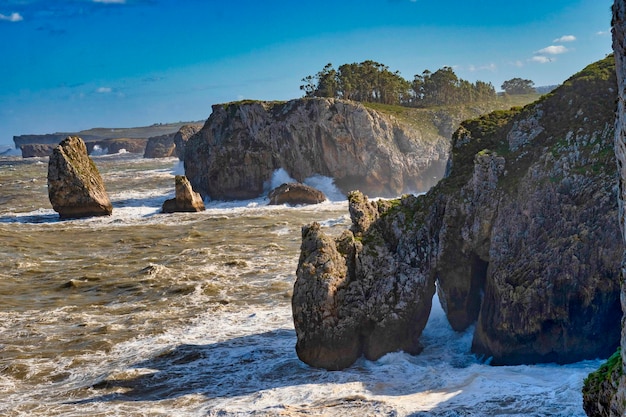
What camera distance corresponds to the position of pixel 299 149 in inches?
2985

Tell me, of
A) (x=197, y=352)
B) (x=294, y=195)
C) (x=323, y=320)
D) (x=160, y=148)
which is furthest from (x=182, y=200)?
(x=160, y=148)

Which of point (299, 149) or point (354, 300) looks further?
point (299, 149)

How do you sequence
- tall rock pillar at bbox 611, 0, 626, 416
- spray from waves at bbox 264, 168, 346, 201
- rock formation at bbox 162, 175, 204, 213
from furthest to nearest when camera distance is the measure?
spray from waves at bbox 264, 168, 346, 201, rock formation at bbox 162, 175, 204, 213, tall rock pillar at bbox 611, 0, 626, 416

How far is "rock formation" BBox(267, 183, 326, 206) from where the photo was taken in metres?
68.1

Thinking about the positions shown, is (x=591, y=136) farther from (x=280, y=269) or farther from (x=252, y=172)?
(x=252, y=172)

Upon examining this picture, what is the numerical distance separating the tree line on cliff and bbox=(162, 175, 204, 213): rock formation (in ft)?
124

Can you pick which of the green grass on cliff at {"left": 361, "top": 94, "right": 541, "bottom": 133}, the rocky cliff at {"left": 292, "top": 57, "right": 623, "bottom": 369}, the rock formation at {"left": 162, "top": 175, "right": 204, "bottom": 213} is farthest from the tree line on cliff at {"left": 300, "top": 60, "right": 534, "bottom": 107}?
the rocky cliff at {"left": 292, "top": 57, "right": 623, "bottom": 369}

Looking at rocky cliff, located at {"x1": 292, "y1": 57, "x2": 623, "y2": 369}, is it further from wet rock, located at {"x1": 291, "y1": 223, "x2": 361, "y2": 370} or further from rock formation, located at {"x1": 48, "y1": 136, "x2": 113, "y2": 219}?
rock formation, located at {"x1": 48, "y1": 136, "x2": 113, "y2": 219}

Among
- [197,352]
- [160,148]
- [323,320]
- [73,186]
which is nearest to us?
[323,320]

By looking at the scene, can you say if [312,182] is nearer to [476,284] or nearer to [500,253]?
[476,284]

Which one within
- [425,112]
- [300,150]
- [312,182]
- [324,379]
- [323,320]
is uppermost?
[425,112]

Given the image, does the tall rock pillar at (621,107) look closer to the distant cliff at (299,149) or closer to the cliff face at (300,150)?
the cliff face at (300,150)

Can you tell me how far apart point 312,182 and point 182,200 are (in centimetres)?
1799

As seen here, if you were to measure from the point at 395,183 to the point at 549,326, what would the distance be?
58.3 meters
